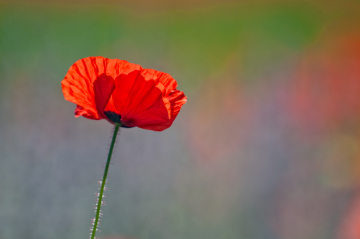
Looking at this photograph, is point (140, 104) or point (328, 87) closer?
point (140, 104)

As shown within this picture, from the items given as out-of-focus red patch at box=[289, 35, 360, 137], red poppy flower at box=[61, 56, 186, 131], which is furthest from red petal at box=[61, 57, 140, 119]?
out-of-focus red patch at box=[289, 35, 360, 137]

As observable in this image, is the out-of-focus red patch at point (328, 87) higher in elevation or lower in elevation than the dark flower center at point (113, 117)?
higher

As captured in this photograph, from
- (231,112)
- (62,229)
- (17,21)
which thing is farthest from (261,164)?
(17,21)

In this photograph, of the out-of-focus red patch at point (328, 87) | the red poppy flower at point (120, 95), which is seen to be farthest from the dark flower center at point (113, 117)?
the out-of-focus red patch at point (328, 87)

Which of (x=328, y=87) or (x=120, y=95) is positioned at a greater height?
(x=328, y=87)

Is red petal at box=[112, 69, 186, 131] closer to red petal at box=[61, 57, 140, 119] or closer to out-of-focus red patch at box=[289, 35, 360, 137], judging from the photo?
red petal at box=[61, 57, 140, 119]

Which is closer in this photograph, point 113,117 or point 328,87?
point 113,117

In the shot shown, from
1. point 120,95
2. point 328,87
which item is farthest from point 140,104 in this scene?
point 328,87

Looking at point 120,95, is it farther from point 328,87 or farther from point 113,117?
point 328,87

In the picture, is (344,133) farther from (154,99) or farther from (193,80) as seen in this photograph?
(154,99)

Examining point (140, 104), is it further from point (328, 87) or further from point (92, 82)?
point (328, 87)

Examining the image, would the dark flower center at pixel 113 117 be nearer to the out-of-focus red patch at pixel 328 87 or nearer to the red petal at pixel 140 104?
the red petal at pixel 140 104

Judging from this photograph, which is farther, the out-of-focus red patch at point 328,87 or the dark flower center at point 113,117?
the out-of-focus red patch at point 328,87
